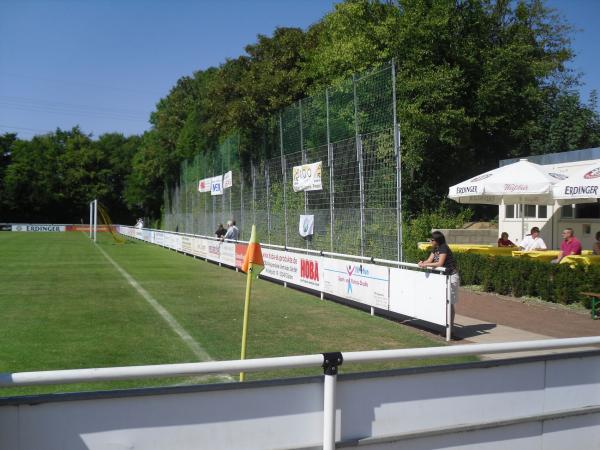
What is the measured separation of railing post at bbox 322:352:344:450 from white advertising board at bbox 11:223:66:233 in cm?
7468

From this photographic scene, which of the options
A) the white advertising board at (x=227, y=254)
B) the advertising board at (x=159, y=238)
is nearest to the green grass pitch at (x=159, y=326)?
the white advertising board at (x=227, y=254)

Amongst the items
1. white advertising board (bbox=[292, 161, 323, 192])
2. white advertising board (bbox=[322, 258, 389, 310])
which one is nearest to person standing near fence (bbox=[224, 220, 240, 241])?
white advertising board (bbox=[292, 161, 323, 192])

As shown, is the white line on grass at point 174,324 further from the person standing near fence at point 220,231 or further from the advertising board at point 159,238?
the advertising board at point 159,238

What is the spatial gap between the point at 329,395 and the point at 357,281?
10.3 meters

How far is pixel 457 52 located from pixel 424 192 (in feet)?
23.8

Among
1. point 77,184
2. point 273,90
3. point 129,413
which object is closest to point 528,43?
point 273,90

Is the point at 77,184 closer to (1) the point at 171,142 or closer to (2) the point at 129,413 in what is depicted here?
(1) the point at 171,142

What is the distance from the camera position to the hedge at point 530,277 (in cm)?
1260

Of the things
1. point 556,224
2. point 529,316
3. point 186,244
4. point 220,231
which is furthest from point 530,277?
point 186,244

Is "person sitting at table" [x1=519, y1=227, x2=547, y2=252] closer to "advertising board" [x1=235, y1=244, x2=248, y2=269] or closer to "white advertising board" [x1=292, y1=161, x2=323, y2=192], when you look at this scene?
"white advertising board" [x1=292, y1=161, x2=323, y2=192]

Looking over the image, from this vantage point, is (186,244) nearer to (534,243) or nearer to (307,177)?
(307,177)

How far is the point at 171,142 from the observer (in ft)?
197

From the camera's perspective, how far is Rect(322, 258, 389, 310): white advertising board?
12391mm

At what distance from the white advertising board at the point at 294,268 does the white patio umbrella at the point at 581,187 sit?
20.2ft
